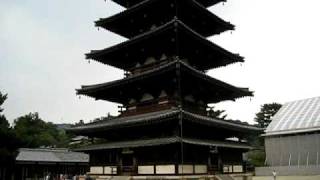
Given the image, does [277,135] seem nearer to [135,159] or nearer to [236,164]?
[236,164]

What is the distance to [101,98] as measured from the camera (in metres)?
32.7

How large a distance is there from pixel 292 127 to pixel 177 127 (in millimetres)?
27930

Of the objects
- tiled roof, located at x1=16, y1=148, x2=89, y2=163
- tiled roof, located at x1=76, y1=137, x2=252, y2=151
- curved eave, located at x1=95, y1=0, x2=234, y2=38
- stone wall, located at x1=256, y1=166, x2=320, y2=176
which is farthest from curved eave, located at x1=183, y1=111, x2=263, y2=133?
tiled roof, located at x1=16, y1=148, x2=89, y2=163

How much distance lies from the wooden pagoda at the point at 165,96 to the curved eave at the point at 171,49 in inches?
2.4

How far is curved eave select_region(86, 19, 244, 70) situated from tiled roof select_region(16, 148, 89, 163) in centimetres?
2213

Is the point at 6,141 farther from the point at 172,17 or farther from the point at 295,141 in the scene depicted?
the point at 295,141

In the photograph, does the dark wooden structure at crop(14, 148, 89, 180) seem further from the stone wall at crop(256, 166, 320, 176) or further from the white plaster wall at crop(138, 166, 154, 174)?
the white plaster wall at crop(138, 166, 154, 174)

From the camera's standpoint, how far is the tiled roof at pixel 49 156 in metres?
48.3

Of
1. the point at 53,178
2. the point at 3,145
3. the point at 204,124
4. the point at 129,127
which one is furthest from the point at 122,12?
the point at 53,178

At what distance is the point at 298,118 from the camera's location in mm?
49812

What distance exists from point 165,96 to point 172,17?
692 cm

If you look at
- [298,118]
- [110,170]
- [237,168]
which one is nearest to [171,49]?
[110,170]

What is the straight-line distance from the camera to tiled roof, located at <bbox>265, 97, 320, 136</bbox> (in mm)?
46812

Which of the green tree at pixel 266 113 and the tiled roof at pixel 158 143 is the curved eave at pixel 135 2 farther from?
the green tree at pixel 266 113
